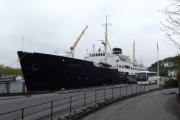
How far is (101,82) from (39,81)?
11.7m

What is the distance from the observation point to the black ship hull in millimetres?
20500

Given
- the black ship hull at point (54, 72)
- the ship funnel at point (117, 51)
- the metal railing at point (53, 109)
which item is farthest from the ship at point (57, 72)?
the ship funnel at point (117, 51)

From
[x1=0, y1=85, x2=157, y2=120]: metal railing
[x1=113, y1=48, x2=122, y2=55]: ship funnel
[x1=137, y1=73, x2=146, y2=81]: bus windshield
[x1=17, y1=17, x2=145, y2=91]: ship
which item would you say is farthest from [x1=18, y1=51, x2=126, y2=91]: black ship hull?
[x1=113, y1=48, x2=122, y2=55]: ship funnel

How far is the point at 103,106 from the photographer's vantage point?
451 inches

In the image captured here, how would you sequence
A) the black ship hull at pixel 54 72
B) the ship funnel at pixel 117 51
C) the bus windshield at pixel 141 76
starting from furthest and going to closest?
1. the ship funnel at pixel 117 51
2. the bus windshield at pixel 141 76
3. the black ship hull at pixel 54 72

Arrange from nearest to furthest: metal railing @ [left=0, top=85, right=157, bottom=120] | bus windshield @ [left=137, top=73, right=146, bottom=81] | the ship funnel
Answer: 1. metal railing @ [left=0, top=85, right=157, bottom=120]
2. bus windshield @ [left=137, top=73, right=146, bottom=81]
3. the ship funnel

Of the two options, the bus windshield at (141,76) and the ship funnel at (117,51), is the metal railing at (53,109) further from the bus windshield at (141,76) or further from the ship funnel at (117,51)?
the ship funnel at (117,51)

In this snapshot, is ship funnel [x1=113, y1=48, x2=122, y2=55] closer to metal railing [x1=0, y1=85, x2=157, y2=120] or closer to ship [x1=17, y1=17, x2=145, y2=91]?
Answer: ship [x1=17, y1=17, x2=145, y2=91]

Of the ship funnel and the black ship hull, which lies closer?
the black ship hull

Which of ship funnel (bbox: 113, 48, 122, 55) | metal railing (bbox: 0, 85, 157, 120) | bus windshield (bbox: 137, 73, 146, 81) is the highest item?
ship funnel (bbox: 113, 48, 122, 55)

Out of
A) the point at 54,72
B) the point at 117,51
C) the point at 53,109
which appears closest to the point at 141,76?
the point at 117,51

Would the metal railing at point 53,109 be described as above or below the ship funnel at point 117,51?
below

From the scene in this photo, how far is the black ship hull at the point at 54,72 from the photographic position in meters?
20.5

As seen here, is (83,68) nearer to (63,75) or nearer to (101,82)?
(63,75)
